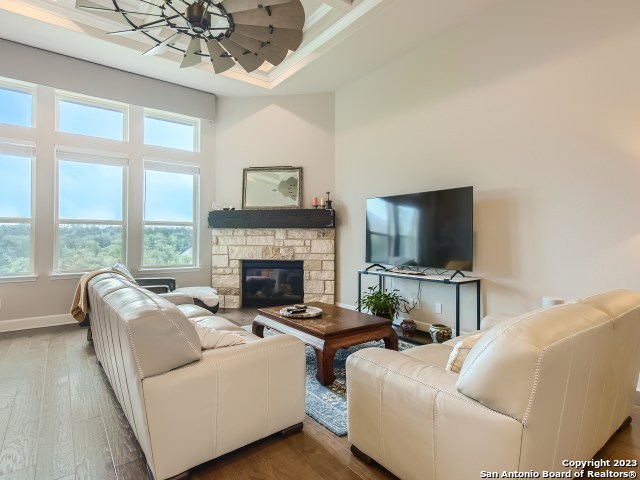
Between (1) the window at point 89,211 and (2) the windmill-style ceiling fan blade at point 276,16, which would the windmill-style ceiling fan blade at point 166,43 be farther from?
(1) the window at point 89,211

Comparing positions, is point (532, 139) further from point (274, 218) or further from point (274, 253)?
point (274, 253)

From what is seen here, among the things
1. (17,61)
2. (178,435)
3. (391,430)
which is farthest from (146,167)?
(391,430)

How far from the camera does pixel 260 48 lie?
254 cm

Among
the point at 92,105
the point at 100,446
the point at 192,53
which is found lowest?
the point at 100,446

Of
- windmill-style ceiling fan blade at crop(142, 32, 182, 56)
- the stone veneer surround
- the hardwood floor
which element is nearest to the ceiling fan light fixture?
windmill-style ceiling fan blade at crop(142, 32, 182, 56)

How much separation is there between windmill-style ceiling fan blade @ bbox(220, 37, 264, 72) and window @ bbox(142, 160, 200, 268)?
294cm

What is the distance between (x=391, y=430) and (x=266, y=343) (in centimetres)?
73

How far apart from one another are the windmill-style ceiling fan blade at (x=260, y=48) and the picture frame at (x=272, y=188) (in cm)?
267

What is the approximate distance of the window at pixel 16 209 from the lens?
4047mm

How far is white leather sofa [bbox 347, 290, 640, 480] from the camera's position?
1.09 metres

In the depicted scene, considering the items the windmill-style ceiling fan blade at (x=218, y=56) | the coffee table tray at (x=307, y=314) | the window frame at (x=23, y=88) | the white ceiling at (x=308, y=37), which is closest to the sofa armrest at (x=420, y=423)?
the coffee table tray at (x=307, y=314)

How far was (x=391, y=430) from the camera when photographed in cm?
147

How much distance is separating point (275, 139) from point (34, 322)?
3.94 m

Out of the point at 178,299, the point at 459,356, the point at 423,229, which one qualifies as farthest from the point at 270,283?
the point at 459,356
